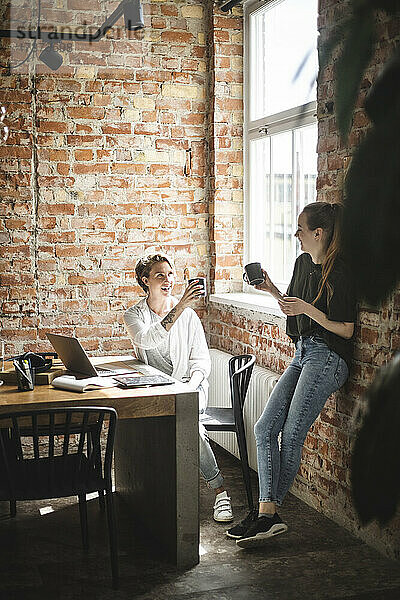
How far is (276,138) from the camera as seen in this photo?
5188mm

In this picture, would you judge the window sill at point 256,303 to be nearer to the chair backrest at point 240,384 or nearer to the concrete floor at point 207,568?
the chair backrest at point 240,384

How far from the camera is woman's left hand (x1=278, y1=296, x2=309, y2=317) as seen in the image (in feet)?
12.1

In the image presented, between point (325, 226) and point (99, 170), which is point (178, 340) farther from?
point (99, 170)

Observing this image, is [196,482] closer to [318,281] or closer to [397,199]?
[318,281]

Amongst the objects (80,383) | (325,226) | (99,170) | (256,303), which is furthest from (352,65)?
(99,170)

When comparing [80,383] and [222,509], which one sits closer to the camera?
[80,383]

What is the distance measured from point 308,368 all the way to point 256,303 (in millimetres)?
1335

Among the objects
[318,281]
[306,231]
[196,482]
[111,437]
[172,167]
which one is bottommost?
[196,482]

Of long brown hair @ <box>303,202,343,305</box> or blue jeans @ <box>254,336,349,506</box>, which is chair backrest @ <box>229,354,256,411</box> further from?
long brown hair @ <box>303,202,343,305</box>

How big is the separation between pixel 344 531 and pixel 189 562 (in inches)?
35.0

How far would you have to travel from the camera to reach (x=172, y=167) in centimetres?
559

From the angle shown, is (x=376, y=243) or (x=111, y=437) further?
(x=111, y=437)

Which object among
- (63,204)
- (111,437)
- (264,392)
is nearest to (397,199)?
(111,437)

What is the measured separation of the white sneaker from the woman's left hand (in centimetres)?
110
